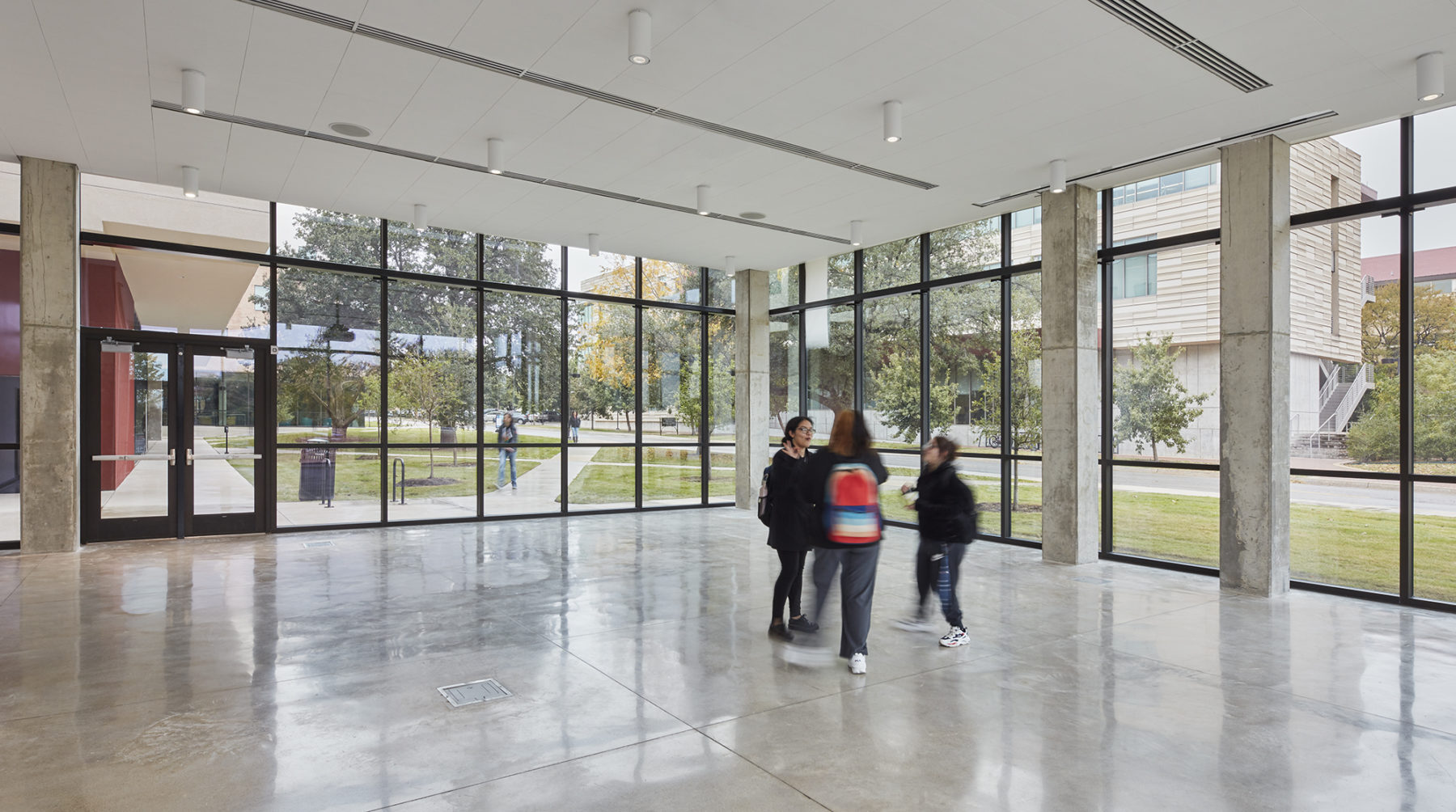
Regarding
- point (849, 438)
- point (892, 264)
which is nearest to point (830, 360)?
point (892, 264)

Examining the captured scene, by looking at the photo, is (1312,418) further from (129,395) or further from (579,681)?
(129,395)

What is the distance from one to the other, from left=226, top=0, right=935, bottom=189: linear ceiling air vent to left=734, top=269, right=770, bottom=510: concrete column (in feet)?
17.3

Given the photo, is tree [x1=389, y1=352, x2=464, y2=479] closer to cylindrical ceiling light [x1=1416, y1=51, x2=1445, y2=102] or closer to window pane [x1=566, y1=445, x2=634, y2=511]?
window pane [x1=566, y1=445, x2=634, y2=511]

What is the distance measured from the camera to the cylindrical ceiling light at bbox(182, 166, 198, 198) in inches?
318

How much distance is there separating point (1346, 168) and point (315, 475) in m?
12.2

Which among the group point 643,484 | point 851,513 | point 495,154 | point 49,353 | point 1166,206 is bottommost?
point 643,484

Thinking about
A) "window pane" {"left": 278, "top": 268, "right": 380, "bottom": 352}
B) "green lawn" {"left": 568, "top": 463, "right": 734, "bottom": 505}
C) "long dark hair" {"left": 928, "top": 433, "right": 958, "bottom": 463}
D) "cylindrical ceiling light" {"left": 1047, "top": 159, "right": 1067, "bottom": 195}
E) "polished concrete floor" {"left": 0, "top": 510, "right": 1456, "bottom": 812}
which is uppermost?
"cylindrical ceiling light" {"left": 1047, "top": 159, "right": 1067, "bottom": 195}

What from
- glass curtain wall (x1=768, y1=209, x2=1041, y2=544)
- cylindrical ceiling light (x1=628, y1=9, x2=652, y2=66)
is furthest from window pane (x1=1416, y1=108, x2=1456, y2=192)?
cylindrical ceiling light (x1=628, y1=9, x2=652, y2=66)

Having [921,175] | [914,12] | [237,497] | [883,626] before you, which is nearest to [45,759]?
[883,626]

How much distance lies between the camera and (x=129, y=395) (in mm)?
9508

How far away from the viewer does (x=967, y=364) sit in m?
10.5

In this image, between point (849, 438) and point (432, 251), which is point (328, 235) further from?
point (849, 438)

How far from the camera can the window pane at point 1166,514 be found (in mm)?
8148

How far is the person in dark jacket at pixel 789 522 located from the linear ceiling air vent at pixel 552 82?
2.95m
